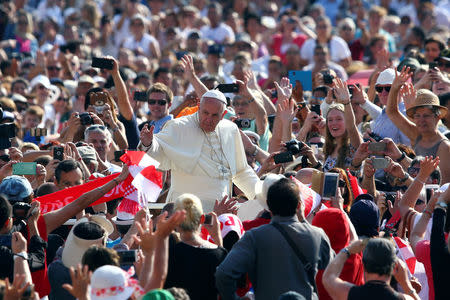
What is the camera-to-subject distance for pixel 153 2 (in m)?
20.9

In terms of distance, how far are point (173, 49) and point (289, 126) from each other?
769 cm

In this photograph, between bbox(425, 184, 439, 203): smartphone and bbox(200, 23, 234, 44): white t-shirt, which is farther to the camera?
bbox(200, 23, 234, 44): white t-shirt

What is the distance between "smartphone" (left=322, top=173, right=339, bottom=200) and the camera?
7.89 metres

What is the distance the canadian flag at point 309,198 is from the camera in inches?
305

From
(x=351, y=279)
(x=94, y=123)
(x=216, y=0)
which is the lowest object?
(x=216, y=0)

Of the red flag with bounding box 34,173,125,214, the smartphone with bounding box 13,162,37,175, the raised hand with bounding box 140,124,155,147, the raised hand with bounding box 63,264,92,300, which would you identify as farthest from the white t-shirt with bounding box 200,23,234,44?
the raised hand with bounding box 63,264,92,300

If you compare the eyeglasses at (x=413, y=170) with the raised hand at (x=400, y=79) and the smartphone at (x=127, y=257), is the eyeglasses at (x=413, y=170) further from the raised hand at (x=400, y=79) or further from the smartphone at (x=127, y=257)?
the smartphone at (x=127, y=257)

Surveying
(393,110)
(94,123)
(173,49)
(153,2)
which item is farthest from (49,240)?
(153,2)

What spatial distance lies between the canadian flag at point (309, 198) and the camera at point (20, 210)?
6.34 ft

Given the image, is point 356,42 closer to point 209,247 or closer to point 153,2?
point 153,2

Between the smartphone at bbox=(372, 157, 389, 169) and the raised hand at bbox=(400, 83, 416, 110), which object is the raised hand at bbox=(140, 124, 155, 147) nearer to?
the smartphone at bbox=(372, 157, 389, 169)

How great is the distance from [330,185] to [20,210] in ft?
7.48

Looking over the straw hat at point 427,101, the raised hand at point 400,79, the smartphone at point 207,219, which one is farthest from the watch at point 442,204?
the raised hand at point 400,79

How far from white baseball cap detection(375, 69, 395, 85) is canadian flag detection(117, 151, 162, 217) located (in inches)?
145
